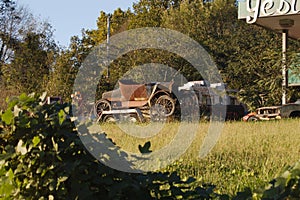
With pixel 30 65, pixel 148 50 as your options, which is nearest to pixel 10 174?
pixel 148 50

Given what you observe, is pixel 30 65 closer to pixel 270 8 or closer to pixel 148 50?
pixel 148 50

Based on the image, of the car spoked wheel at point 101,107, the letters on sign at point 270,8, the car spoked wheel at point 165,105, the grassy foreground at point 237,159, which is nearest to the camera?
the grassy foreground at point 237,159

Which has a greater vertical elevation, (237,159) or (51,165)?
(51,165)

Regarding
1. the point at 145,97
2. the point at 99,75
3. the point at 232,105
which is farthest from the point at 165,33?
the point at 145,97

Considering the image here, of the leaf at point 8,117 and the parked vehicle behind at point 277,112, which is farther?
the parked vehicle behind at point 277,112

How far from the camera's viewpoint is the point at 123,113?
14.6 m

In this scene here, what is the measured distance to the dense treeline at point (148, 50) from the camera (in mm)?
22141

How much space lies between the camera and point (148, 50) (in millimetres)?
24938

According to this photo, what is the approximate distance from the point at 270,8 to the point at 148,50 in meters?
11.5

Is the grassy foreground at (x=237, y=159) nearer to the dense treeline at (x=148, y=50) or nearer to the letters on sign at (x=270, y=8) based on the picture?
the letters on sign at (x=270, y=8)

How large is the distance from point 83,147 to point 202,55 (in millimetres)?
22842

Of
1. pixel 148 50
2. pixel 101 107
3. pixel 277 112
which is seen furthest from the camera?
pixel 148 50

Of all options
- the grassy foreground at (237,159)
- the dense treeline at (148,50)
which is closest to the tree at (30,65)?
the dense treeline at (148,50)

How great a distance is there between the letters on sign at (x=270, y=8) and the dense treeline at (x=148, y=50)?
5.35 metres
